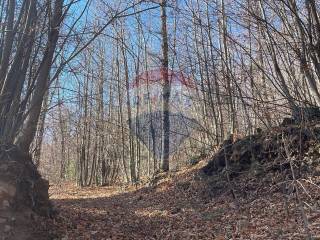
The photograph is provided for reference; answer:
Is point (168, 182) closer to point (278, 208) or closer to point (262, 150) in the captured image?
point (262, 150)

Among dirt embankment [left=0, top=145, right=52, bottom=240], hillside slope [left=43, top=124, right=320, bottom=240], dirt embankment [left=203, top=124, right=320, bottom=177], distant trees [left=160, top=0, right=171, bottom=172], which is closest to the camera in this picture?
dirt embankment [left=0, top=145, right=52, bottom=240]

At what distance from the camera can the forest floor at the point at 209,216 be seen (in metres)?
6.62

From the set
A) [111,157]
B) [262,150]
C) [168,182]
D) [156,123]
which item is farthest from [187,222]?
[111,157]

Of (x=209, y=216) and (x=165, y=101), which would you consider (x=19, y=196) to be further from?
(x=165, y=101)

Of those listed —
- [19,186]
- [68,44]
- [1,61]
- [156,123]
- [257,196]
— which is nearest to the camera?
[19,186]

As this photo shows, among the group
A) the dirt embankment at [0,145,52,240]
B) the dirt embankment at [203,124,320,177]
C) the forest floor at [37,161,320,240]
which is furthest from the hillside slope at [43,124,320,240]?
the dirt embankment at [0,145,52,240]

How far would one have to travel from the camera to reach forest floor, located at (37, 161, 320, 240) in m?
6.62

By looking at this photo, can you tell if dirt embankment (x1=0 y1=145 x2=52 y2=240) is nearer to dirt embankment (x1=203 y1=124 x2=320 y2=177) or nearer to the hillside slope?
the hillside slope

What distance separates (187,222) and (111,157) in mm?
21756

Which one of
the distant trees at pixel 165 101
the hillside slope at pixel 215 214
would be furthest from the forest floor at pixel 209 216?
the distant trees at pixel 165 101

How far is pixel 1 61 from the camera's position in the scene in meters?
7.41

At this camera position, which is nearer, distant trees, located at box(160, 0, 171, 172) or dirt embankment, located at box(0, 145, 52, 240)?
dirt embankment, located at box(0, 145, 52, 240)

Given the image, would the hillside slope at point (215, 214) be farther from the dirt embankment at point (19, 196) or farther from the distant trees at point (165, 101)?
the distant trees at point (165, 101)

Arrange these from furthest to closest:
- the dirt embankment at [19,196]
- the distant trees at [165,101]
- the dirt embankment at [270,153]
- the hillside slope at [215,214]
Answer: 1. the distant trees at [165,101]
2. the dirt embankment at [270,153]
3. the hillside slope at [215,214]
4. the dirt embankment at [19,196]
